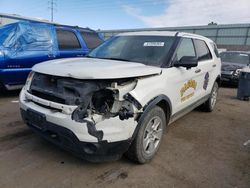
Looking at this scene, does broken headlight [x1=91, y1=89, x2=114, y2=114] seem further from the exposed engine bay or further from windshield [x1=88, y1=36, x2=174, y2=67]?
windshield [x1=88, y1=36, x2=174, y2=67]

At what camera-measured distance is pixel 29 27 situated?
224 inches

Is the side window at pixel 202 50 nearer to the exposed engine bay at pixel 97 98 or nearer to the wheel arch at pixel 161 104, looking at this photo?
the wheel arch at pixel 161 104

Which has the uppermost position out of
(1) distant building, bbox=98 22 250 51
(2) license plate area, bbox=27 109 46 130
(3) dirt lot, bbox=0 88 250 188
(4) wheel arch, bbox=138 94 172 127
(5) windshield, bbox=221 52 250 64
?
(1) distant building, bbox=98 22 250 51

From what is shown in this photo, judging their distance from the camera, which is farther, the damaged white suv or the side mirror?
the side mirror

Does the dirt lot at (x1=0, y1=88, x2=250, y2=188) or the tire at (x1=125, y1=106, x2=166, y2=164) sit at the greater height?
the tire at (x1=125, y1=106, x2=166, y2=164)

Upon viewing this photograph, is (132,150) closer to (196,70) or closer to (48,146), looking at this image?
(48,146)

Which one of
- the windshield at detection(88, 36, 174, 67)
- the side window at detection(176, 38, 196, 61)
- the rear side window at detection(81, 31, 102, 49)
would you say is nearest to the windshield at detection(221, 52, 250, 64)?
the rear side window at detection(81, 31, 102, 49)

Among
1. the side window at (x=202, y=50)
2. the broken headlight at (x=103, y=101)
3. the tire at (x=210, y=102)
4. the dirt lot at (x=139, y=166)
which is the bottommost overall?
the dirt lot at (x=139, y=166)

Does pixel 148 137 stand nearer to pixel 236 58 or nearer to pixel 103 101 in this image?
pixel 103 101

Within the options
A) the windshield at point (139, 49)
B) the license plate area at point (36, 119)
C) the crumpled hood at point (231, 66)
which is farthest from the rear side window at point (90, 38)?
the crumpled hood at point (231, 66)

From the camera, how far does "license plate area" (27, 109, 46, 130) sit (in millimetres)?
2516

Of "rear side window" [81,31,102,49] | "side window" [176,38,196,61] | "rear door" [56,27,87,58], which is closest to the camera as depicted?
"side window" [176,38,196,61]

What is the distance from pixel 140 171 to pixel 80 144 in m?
0.91

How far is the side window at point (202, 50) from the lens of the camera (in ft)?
14.3
